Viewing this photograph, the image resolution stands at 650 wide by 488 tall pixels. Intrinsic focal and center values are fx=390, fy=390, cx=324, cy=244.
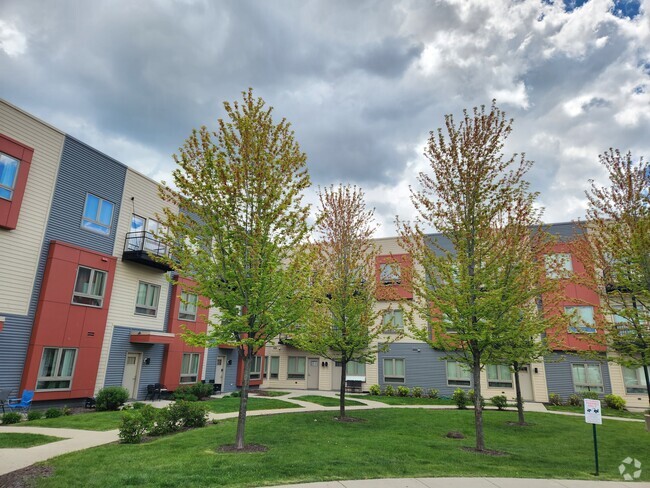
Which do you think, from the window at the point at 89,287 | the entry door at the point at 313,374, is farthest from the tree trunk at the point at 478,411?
the entry door at the point at 313,374

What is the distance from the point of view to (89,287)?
17.9 metres

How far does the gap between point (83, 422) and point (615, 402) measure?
27.0 metres

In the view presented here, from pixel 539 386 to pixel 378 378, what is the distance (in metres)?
10.8

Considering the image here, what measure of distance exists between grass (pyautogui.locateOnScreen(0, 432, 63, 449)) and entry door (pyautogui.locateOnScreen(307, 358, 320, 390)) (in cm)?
2270

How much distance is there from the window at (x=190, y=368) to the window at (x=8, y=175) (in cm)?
1228

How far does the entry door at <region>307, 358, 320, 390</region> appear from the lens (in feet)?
104

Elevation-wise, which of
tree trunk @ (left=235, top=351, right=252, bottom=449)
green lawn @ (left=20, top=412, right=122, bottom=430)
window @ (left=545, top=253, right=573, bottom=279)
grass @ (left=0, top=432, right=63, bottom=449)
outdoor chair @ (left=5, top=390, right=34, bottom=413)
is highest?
window @ (left=545, top=253, right=573, bottom=279)


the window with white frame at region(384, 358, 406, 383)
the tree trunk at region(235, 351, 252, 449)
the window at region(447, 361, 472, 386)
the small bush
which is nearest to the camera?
the tree trunk at region(235, 351, 252, 449)

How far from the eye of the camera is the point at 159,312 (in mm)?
21906

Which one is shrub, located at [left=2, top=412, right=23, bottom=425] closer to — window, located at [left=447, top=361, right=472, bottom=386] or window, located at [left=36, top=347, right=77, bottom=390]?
window, located at [left=36, top=347, right=77, bottom=390]

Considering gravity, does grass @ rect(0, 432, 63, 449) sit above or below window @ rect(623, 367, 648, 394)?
below

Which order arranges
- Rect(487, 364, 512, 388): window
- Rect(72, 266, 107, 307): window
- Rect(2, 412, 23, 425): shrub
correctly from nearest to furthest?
Rect(2, 412, 23, 425): shrub, Rect(72, 266, 107, 307): window, Rect(487, 364, 512, 388): window

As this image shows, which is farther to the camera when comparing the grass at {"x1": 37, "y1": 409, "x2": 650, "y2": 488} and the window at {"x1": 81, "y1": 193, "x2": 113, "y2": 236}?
the window at {"x1": 81, "y1": 193, "x2": 113, "y2": 236}

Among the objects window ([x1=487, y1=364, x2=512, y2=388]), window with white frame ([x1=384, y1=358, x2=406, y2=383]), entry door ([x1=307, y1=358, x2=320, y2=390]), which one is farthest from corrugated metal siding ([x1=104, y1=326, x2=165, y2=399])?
window ([x1=487, y1=364, x2=512, y2=388])
